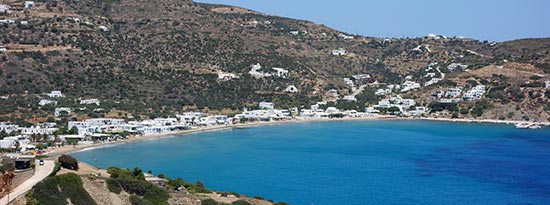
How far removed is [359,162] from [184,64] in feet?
126

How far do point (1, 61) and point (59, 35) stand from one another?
1014 cm

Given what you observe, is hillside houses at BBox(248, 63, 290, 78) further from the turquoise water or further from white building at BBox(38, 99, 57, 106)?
white building at BBox(38, 99, 57, 106)

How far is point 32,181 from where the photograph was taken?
25625mm

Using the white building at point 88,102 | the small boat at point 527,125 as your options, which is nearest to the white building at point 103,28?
the white building at point 88,102

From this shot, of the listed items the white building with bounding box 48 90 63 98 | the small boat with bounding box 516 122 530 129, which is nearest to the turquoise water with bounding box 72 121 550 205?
the small boat with bounding box 516 122 530 129

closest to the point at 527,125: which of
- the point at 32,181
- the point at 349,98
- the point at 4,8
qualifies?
the point at 349,98

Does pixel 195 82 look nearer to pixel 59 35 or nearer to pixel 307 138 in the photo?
pixel 59 35

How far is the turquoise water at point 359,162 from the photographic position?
122 ft

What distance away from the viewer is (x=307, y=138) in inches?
2442

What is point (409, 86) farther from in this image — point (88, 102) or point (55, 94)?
point (55, 94)

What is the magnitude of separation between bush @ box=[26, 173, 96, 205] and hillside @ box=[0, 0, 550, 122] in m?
34.3

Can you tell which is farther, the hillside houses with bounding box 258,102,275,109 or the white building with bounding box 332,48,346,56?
the white building with bounding box 332,48,346,56

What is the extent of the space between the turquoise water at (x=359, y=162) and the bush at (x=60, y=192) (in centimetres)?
1165

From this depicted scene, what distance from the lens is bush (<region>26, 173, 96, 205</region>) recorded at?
77.7ft
